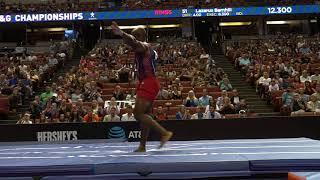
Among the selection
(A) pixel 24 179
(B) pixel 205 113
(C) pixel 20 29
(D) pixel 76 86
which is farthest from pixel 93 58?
(A) pixel 24 179

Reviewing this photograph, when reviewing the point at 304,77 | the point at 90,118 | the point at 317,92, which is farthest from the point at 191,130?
the point at 304,77

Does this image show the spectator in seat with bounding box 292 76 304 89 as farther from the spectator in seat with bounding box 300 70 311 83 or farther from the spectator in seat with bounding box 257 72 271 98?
the spectator in seat with bounding box 257 72 271 98

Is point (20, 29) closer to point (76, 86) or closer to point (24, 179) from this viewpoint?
point (76, 86)

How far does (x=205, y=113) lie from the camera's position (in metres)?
13.0

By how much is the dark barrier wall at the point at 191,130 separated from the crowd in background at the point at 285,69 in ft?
3.95

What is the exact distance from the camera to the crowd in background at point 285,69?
46.0ft

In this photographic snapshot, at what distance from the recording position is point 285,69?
17688 mm

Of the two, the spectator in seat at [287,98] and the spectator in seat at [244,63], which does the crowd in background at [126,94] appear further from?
the spectator in seat at [244,63]

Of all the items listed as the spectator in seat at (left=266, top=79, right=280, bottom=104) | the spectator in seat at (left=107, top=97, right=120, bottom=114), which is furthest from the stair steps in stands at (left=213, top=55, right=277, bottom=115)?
the spectator in seat at (left=107, top=97, right=120, bottom=114)

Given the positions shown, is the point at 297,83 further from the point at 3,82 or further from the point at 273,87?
the point at 3,82

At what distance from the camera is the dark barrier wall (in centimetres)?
1195

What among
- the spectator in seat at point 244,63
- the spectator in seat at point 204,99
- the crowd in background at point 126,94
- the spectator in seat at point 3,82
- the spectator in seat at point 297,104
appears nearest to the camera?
the crowd in background at point 126,94

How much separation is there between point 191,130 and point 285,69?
282 inches

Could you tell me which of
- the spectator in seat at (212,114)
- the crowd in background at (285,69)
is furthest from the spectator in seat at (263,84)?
the spectator in seat at (212,114)
